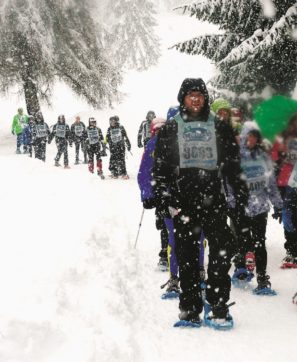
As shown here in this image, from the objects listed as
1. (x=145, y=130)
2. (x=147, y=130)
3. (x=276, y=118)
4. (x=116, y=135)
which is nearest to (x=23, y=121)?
(x=116, y=135)

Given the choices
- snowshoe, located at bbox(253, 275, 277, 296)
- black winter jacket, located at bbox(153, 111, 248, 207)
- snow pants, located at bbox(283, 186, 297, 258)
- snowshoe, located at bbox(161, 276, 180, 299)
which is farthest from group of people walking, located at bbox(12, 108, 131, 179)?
black winter jacket, located at bbox(153, 111, 248, 207)

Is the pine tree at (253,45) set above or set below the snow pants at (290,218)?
above

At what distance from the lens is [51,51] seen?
21875 mm

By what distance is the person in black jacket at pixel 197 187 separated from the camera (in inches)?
175

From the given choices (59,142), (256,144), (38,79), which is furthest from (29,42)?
(256,144)

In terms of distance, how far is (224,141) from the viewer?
4516 mm

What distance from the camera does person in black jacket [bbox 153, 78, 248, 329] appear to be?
445 centimetres

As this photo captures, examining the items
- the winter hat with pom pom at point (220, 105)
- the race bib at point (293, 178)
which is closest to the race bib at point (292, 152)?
the race bib at point (293, 178)

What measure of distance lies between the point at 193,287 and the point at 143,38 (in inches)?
1583

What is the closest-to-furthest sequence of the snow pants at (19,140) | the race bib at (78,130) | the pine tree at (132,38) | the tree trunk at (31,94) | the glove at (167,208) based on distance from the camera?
the glove at (167,208), the race bib at (78,130), the snow pants at (19,140), the tree trunk at (31,94), the pine tree at (132,38)

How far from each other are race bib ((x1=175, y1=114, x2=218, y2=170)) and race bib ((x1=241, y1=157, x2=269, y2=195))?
120 cm

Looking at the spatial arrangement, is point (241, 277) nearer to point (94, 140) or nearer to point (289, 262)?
point (289, 262)

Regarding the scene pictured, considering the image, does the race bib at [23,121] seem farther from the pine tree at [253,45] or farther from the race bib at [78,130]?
the pine tree at [253,45]

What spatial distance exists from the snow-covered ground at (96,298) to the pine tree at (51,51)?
13.3 metres
